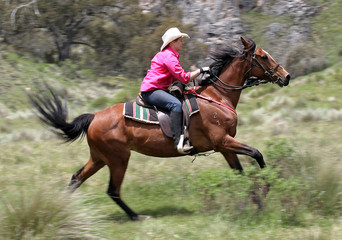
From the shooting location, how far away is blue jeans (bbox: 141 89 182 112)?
6.88 m

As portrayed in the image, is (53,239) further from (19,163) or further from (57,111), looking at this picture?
(19,163)

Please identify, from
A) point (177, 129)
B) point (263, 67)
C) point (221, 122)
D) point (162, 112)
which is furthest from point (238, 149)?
point (263, 67)

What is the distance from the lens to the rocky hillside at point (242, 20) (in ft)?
113

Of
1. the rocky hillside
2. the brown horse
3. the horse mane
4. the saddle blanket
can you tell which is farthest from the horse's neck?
the rocky hillside

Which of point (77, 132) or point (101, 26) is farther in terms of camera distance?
point (101, 26)

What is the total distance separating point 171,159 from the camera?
10164mm

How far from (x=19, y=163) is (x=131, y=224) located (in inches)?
193

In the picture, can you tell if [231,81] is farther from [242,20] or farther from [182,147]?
[242,20]

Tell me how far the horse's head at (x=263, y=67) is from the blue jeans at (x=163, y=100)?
1477mm

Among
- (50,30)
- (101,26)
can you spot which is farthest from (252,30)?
(50,30)

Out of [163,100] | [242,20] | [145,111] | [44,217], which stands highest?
[163,100]

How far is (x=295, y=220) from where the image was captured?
6008 millimetres

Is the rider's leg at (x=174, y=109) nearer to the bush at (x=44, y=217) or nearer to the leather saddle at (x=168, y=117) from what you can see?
the leather saddle at (x=168, y=117)

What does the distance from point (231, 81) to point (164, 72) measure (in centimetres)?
123
